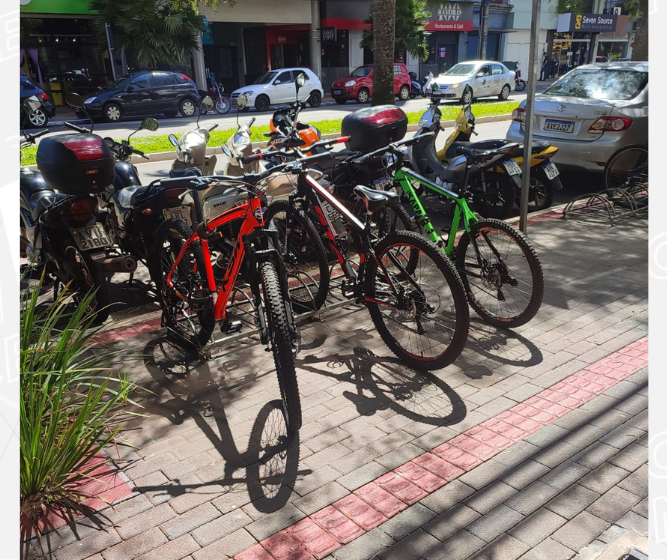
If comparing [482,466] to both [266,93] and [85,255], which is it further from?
[266,93]

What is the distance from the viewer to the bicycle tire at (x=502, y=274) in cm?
454

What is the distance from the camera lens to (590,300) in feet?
17.6

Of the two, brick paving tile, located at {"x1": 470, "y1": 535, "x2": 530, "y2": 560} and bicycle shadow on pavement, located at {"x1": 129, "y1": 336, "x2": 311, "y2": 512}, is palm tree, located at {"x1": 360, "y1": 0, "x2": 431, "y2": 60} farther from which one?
brick paving tile, located at {"x1": 470, "y1": 535, "x2": 530, "y2": 560}

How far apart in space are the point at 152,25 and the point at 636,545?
26.9 meters

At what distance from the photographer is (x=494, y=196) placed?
7520 mm

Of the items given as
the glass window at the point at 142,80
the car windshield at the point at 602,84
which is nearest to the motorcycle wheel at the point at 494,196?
the car windshield at the point at 602,84

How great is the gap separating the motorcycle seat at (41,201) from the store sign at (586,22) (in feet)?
155

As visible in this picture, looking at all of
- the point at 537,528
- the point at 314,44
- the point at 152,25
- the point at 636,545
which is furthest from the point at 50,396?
the point at 314,44

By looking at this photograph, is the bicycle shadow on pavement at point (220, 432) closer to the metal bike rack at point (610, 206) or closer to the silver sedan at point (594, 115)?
the metal bike rack at point (610, 206)

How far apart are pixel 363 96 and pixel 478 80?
16.8 feet

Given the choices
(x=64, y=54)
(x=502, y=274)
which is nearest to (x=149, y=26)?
(x=64, y=54)

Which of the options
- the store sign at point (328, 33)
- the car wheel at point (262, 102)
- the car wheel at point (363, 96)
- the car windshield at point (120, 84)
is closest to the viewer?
the car windshield at point (120, 84)

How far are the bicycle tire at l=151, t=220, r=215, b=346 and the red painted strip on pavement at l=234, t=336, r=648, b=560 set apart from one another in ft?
6.01

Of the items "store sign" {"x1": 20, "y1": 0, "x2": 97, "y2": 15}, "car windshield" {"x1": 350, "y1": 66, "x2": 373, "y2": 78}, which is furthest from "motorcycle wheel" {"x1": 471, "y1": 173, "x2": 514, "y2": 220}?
"store sign" {"x1": 20, "y1": 0, "x2": 97, "y2": 15}
